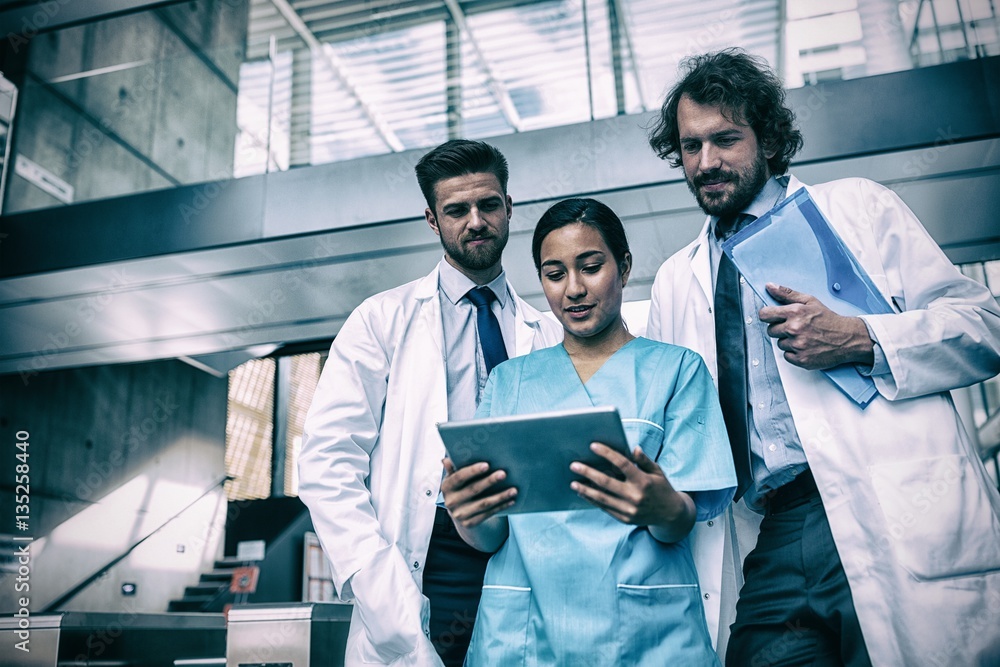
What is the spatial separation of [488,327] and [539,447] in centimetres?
94

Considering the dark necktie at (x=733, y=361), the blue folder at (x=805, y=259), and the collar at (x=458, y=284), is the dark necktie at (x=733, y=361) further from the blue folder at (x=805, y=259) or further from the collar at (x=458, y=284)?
the collar at (x=458, y=284)

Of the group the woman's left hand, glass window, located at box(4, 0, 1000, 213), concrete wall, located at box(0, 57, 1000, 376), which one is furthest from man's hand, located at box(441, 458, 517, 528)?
glass window, located at box(4, 0, 1000, 213)

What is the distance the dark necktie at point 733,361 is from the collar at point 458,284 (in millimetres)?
618

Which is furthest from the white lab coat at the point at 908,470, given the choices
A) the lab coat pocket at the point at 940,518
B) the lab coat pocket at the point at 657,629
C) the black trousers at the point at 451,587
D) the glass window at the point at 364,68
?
→ the glass window at the point at 364,68

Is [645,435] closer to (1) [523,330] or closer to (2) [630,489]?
(2) [630,489]

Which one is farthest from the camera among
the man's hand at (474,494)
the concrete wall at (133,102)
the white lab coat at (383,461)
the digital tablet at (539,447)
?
the concrete wall at (133,102)

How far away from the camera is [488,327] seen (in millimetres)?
2168

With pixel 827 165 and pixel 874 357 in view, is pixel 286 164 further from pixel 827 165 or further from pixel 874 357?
pixel 874 357

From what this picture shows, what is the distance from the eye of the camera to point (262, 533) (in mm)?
9781

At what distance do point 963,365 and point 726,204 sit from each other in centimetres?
58

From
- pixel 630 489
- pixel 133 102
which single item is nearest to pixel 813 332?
pixel 630 489

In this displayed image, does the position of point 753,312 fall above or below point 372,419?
above

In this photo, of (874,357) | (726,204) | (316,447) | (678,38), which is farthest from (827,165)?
(316,447)

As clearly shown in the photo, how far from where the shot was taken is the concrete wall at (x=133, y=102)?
5344 millimetres
